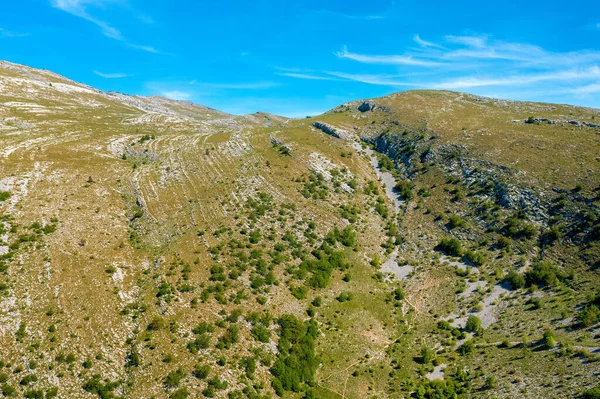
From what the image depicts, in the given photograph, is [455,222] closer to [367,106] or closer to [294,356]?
[294,356]

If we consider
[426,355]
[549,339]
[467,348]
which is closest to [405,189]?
[467,348]

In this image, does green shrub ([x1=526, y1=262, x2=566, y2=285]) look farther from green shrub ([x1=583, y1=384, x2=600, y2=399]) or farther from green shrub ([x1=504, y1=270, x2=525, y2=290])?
green shrub ([x1=583, y1=384, x2=600, y2=399])

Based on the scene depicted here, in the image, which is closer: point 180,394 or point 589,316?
point 180,394

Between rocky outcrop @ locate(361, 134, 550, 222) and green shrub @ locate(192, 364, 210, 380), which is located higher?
rocky outcrop @ locate(361, 134, 550, 222)

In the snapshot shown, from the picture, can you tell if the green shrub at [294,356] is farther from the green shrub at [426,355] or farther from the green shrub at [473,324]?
the green shrub at [473,324]

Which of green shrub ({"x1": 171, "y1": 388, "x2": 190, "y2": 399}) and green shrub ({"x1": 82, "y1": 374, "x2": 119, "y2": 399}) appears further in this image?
green shrub ({"x1": 171, "y1": 388, "x2": 190, "y2": 399})

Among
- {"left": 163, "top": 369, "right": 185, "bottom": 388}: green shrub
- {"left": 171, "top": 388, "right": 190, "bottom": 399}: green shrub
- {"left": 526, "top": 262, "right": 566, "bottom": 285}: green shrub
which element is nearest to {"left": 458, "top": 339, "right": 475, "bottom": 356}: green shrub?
{"left": 526, "top": 262, "right": 566, "bottom": 285}: green shrub
